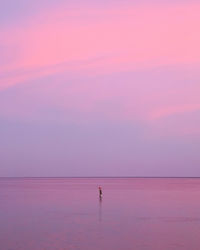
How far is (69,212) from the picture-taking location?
1460 inches

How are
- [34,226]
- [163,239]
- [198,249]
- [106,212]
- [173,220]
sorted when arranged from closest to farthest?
[198,249]
[163,239]
[34,226]
[173,220]
[106,212]

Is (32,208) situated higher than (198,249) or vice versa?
(32,208)

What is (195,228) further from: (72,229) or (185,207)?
(185,207)

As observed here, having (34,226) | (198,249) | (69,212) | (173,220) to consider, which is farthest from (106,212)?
(198,249)

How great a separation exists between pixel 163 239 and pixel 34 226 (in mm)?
8835

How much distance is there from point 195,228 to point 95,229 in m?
6.10

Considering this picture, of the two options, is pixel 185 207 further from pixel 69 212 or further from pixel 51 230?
pixel 51 230

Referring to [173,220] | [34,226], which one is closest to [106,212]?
[173,220]

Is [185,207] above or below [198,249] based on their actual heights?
above

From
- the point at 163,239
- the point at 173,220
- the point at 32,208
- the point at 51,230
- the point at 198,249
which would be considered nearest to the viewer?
the point at 198,249

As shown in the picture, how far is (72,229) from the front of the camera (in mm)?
27188

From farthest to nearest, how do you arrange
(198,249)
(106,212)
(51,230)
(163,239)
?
(106,212)
(51,230)
(163,239)
(198,249)

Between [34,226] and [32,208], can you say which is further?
[32,208]

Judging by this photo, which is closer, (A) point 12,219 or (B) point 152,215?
(A) point 12,219
